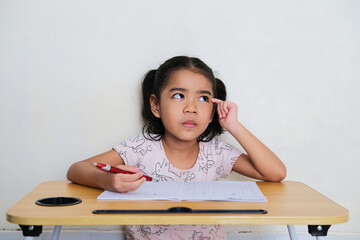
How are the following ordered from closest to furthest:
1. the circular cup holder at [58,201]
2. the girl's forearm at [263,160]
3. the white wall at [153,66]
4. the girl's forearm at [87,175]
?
the circular cup holder at [58,201]
the girl's forearm at [87,175]
the girl's forearm at [263,160]
the white wall at [153,66]

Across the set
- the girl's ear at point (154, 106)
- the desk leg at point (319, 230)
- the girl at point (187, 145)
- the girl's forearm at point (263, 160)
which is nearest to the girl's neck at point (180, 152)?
the girl at point (187, 145)

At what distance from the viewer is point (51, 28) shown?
168 centimetres

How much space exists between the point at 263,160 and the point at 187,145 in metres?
0.31

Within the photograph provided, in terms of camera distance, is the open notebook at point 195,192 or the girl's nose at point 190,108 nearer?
the open notebook at point 195,192

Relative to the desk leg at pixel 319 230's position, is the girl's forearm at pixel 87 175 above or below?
above

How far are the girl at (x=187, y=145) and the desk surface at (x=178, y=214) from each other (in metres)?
0.27

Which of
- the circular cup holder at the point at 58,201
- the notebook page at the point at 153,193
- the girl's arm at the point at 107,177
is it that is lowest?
the notebook page at the point at 153,193

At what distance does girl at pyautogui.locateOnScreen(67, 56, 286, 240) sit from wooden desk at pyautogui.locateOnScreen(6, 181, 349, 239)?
31 centimetres

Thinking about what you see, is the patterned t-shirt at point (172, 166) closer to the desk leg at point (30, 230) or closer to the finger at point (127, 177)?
the finger at point (127, 177)

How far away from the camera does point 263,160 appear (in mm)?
1422

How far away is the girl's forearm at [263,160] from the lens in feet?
4.64

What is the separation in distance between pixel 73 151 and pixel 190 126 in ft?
1.78

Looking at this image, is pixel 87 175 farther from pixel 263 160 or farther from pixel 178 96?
pixel 263 160

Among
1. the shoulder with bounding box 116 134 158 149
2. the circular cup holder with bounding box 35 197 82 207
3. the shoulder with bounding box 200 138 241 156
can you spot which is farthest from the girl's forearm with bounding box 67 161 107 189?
the shoulder with bounding box 200 138 241 156
